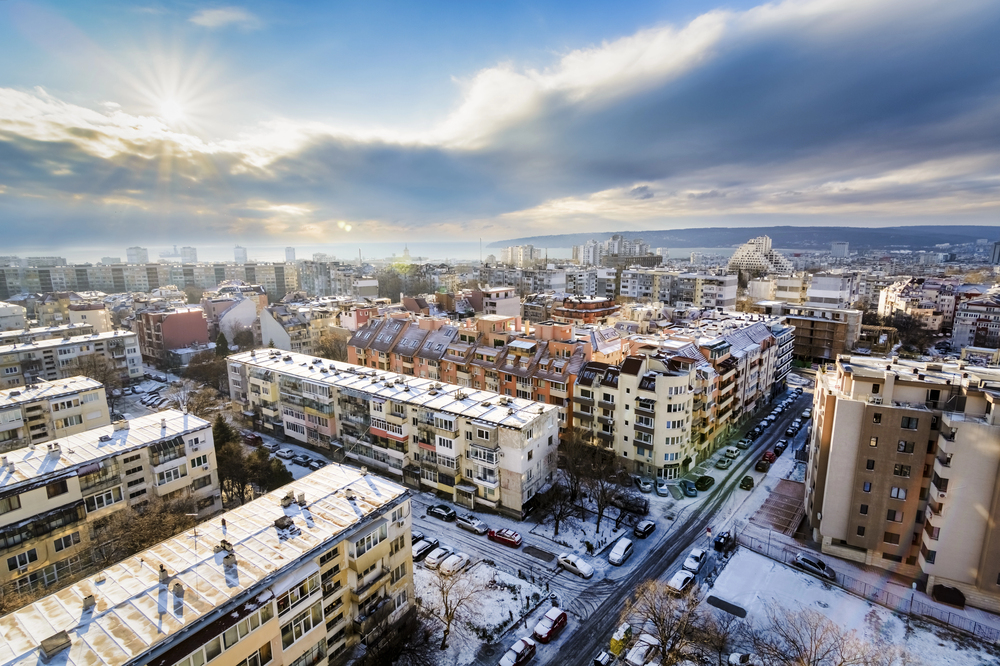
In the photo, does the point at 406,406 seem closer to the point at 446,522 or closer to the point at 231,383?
the point at 446,522

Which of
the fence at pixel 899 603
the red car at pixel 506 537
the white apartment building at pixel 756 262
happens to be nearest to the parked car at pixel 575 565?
the red car at pixel 506 537

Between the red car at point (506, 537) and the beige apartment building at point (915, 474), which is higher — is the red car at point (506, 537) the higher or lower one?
the lower one

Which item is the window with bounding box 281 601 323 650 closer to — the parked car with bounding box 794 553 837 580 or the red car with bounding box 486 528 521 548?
the red car with bounding box 486 528 521 548

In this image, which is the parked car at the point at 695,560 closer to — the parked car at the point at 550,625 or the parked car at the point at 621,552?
the parked car at the point at 621,552

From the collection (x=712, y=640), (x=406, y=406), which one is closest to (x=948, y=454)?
(x=712, y=640)

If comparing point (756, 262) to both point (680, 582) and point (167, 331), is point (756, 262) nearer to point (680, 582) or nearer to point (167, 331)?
point (680, 582)
